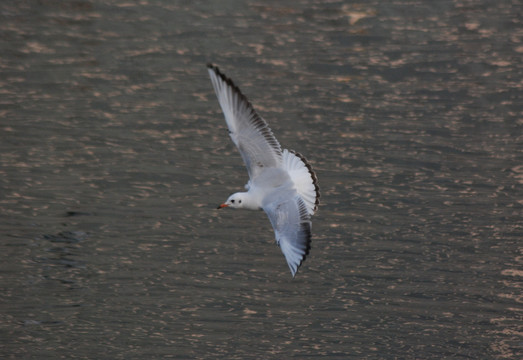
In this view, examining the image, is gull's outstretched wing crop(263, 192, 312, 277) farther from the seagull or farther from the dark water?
the dark water

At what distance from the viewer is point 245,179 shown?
11.9 m

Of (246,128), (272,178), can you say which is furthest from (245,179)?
(246,128)

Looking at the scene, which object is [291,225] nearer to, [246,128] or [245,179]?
[246,128]

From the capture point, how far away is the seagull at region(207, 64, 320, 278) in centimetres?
770

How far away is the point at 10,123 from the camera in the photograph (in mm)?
13602

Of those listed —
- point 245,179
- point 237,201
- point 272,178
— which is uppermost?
point 272,178

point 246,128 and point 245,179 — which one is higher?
point 246,128

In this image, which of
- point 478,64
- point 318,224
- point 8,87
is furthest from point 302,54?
point 318,224

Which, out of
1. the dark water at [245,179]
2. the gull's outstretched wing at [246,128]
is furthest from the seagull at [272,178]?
the dark water at [245,179]

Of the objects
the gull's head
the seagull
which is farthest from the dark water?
the seagull

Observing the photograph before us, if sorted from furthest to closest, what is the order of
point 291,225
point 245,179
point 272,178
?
point 245,179
point 272,178
point 291,225

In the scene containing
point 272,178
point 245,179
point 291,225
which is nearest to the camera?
point 291,225

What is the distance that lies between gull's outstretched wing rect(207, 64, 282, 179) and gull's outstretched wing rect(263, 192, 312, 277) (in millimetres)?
288

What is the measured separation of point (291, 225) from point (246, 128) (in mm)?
792
